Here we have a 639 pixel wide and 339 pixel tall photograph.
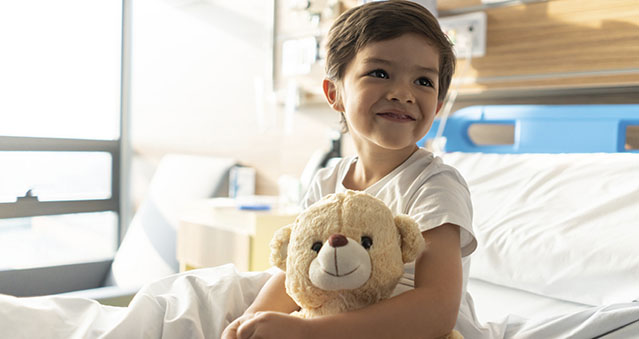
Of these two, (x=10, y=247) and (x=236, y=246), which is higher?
(x=236, y=246)

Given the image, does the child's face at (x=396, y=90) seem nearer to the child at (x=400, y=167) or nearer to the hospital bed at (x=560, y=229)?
the child at (x=400, y=167)

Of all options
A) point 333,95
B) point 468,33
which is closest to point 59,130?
point 468,33

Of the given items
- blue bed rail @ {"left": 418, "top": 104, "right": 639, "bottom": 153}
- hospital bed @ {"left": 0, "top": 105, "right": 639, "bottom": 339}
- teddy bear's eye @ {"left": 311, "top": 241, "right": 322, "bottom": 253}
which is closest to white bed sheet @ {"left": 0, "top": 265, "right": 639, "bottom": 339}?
hospital bed @ {"left": 0, "top": 105, "right": 639, "bottom": 339}

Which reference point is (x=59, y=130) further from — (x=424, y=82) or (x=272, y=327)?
(x=272, y=327)

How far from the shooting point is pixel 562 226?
118 centimetres

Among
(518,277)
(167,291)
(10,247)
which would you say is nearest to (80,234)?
(10,247)

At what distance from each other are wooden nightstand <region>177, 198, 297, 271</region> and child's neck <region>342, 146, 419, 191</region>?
34.2 inches

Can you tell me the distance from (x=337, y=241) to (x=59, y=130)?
2.81 metres

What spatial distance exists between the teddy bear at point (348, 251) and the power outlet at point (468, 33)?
117 centimetres

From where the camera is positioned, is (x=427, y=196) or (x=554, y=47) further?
(x=554, y=47)

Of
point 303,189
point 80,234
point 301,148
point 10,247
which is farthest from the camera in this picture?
point 80,234

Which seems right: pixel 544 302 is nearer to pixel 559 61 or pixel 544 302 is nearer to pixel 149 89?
pixel 559 61

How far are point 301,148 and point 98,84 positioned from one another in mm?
1482

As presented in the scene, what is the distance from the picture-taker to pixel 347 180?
105 centimetres
